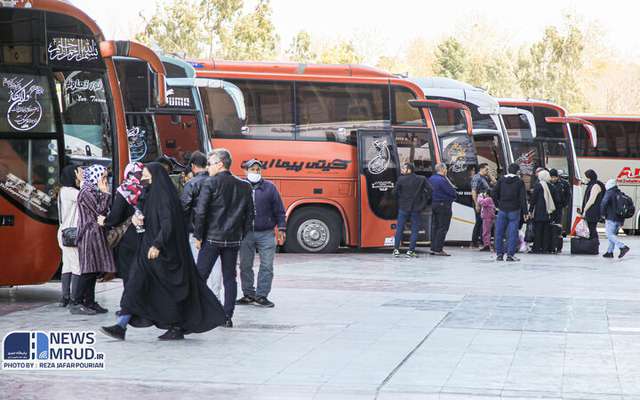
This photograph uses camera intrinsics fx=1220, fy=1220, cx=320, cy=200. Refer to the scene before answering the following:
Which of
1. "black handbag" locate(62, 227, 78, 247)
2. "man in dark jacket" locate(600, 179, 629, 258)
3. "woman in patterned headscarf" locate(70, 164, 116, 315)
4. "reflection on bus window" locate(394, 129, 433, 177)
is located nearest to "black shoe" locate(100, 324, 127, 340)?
"woman in patterned headscarf" locate(70, 164, 116, 315)

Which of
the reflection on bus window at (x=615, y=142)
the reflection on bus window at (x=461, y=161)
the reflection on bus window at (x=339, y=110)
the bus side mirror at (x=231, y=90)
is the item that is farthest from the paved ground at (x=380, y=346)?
the reflection on bus window at (x=615, y=142)

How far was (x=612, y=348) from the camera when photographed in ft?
34.5

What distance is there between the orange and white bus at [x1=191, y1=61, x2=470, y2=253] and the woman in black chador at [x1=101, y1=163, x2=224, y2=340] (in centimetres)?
1224

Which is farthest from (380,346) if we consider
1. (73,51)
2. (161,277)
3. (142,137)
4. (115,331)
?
(142,137)

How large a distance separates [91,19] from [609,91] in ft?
221

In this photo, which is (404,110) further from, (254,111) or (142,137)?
(142,137)

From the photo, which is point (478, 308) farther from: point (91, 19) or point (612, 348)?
point (91, 19)

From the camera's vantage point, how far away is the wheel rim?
914 inches

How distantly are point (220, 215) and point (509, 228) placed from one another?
35.8ft

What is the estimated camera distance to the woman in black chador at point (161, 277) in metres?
10.4

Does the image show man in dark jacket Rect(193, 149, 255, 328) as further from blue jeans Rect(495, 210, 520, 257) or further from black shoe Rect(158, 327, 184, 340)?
blue jeans Rect(495, 210, 520, 257)

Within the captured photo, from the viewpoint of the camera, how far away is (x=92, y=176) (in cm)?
1238

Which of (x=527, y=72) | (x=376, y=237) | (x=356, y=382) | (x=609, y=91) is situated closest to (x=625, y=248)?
(x=376, y=237)

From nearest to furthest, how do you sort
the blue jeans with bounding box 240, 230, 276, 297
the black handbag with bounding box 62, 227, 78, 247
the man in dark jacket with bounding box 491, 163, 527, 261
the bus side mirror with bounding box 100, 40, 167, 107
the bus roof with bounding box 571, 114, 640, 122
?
the black handbag with bounding box 62, 227, 78, 247 < the blue jeans with bounding box 240, 230, 276, 297 < the bus side mirror with bounding box 100, 40, 167, 107 < the man in dark jacket with bounding box 491, 163, 527, 261 < the bus roof with bounding box 571, 114, 640, 122
